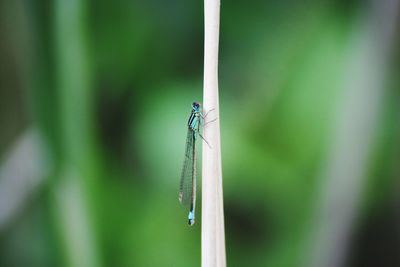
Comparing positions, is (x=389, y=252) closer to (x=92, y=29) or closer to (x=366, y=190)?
(x=366, y=190)

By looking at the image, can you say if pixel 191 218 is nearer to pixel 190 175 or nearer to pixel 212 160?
pixel 190 175

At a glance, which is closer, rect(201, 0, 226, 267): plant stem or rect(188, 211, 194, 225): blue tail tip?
rect(201, 0, 226, 267): plant stem

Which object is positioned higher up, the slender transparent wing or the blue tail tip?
the slender transparent wing

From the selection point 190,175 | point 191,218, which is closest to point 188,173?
point 190,175

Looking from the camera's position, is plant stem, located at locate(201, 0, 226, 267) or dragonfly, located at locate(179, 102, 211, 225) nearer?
plant stem, located at locate(201, 0, 226, 267)

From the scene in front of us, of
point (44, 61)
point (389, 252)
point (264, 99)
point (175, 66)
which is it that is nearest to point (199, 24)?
point (175, 66)
